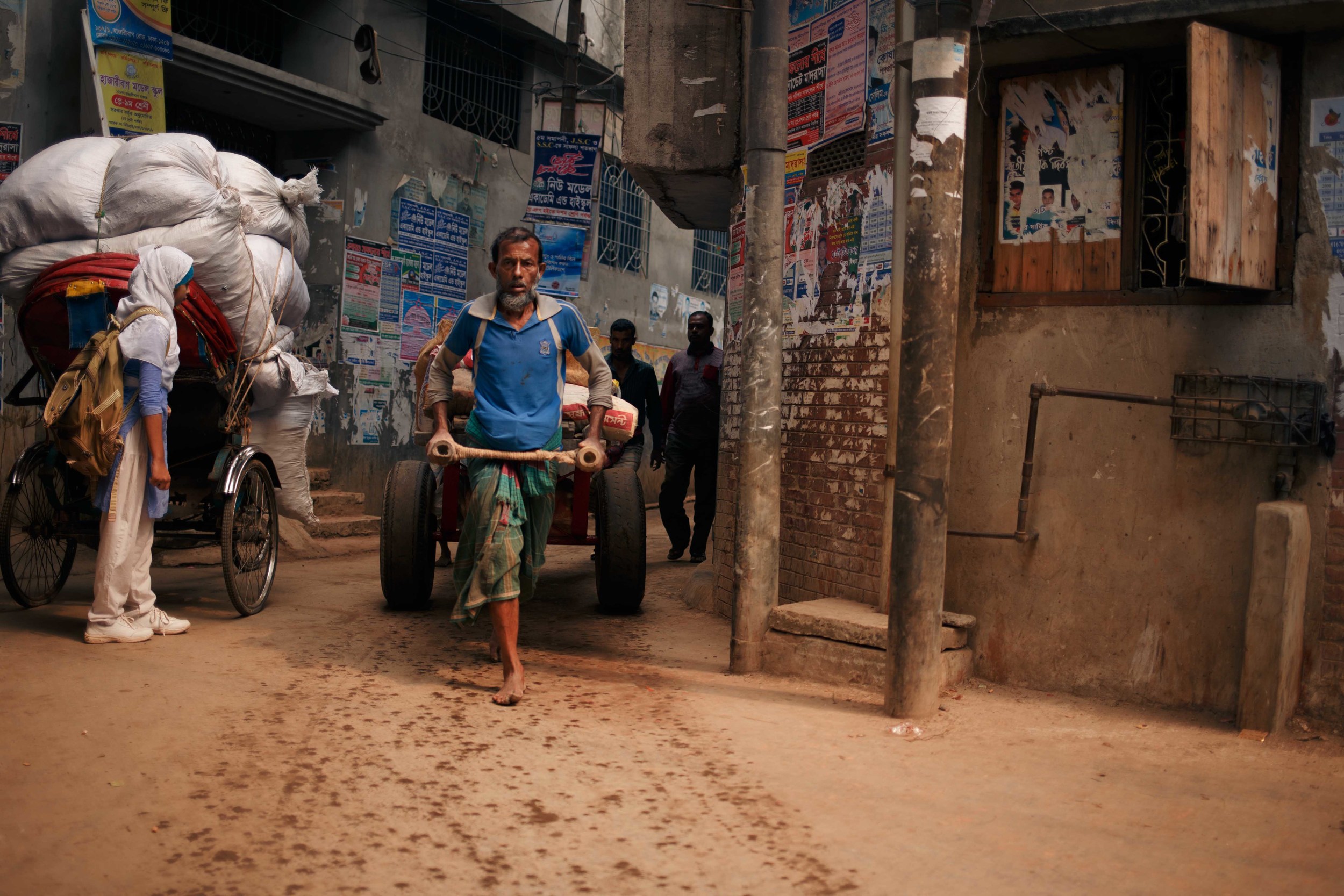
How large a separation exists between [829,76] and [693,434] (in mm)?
3471

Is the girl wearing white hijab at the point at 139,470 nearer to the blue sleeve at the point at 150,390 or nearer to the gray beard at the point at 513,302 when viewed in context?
the blue sleeve at the point at 150,390

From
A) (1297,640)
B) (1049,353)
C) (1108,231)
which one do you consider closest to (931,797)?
(1297,640)

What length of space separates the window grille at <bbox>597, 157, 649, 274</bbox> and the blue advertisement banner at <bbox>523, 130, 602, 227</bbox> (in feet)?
11.2

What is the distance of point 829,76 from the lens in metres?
5.88

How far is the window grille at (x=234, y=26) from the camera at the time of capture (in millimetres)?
9867

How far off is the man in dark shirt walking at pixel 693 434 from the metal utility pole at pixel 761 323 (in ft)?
11.2

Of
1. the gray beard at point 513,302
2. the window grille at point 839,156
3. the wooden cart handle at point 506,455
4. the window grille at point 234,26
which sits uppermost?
the window grille at point 234,26

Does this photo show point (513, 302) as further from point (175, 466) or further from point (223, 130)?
point (223, 130)

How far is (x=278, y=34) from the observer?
1102 cm

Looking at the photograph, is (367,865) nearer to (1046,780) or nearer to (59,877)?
(59,877)

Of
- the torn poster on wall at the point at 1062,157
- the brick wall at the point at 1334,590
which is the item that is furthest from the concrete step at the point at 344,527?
the brick wall at the point at 1334,590

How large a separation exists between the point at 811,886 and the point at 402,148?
10511 mm

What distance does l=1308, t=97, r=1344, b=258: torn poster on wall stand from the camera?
4266 millimetres

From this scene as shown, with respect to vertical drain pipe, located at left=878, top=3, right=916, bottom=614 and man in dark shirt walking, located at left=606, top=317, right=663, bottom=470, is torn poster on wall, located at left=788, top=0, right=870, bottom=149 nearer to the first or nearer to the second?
vertical drain pipe, located at left=878, top=3, right=916, bottom=614
